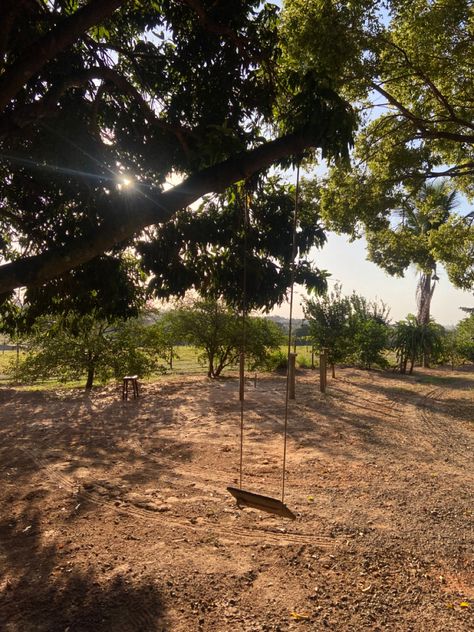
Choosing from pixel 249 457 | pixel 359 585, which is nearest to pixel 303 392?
pixel 249 457

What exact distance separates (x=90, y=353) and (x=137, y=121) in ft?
28.8

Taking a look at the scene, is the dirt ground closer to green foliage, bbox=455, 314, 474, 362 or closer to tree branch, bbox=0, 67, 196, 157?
tree branch, bbox=0, 67, 196, 157

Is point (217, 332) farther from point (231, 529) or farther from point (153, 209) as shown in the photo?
point (153, 209)

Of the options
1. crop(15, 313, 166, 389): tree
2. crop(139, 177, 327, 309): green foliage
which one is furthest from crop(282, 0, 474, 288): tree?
crop(15, 313, 166, 389): tree

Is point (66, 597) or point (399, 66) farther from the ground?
point (399, 66)

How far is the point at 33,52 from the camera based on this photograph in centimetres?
374

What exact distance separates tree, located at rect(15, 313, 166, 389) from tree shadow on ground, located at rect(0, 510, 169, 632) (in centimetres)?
924

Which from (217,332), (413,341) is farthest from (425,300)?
(217,332)

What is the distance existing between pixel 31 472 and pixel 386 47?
9.89 meters

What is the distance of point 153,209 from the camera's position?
4.11 metres

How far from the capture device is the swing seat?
3750 mm

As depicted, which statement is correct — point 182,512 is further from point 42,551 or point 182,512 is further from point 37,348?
point 37,348

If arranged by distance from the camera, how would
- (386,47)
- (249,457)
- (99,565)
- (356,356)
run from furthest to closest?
(356,356), (386,47), (249,457), (99,565)

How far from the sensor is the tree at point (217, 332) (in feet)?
51.7
